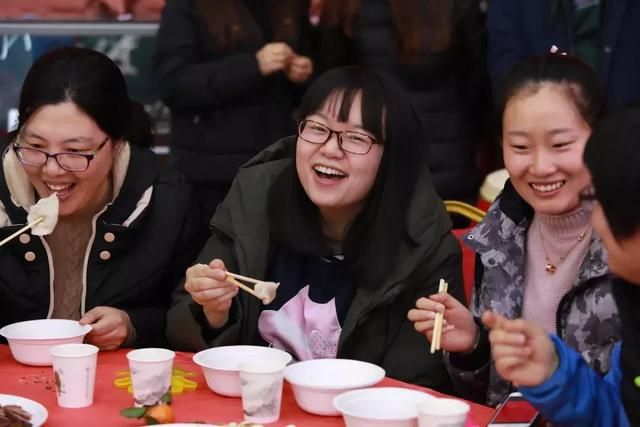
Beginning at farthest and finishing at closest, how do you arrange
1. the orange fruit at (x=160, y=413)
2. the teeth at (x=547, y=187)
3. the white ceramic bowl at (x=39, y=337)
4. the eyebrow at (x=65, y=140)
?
the eyebrow at (x=65, y=140), the teeth at (x=547, y=187), the white ceramic bowl at (x=39, y=337), the orange fruit at (x=160, y=413)

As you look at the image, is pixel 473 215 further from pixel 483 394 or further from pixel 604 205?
pixel 604 205

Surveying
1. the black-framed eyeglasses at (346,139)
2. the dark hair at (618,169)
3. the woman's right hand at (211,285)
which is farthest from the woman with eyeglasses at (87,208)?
the dark hair at (618,169)

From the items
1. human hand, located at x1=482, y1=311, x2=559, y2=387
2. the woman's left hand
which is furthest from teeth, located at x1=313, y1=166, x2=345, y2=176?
human hand, located at x1=482, y1=311, x2=559, y2=387

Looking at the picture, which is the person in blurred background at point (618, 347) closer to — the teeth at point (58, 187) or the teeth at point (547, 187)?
the teeth at point (547, 187)

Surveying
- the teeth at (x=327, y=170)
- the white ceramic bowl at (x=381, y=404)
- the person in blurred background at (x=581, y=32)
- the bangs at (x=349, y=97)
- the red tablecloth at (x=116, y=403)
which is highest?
the person in blurred background at (x=581, y=32)

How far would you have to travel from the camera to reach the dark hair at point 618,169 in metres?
1.75

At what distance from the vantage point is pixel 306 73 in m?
3.44

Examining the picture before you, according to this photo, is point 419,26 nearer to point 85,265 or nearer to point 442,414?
point 85,265

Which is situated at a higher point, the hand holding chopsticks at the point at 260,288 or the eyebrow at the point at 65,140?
the eyebrow at the point at 65,140

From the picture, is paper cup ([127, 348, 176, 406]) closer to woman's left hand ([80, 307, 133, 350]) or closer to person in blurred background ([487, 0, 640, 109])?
woman's left hand ([80, 307, 133, 350])

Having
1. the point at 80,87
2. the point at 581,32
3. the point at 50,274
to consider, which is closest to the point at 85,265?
the point at 50,274

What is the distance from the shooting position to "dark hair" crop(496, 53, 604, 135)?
2391 mm

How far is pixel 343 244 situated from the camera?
2.60 meters

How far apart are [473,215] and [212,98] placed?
912 millimetres
